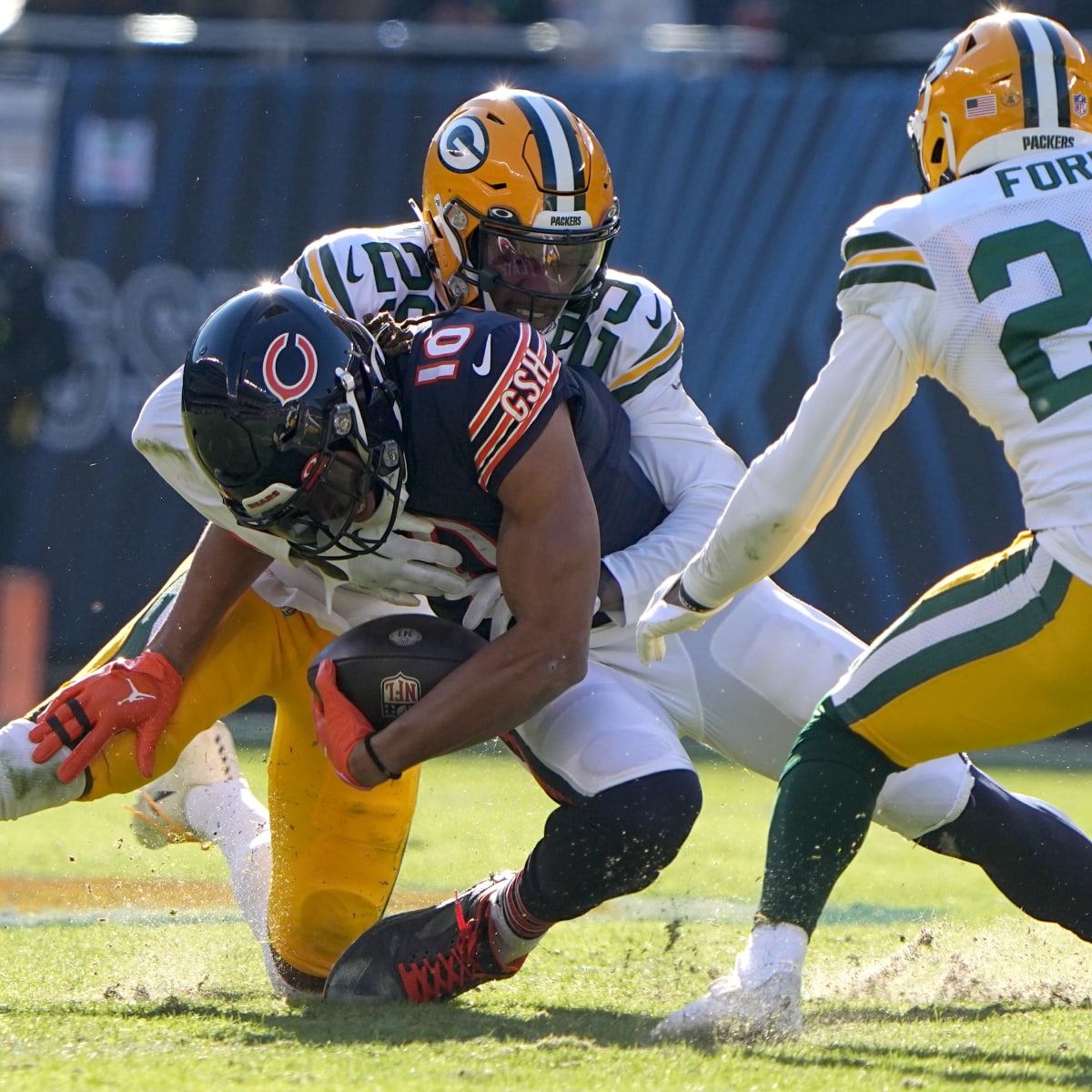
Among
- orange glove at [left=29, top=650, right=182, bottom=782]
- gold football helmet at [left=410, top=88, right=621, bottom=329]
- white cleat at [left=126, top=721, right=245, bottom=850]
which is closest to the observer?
orange glove at [left=29, top=650, right=182, bottom=782]

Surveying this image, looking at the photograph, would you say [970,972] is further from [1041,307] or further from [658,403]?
[1041,307]

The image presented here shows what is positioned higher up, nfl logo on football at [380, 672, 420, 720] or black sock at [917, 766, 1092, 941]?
nfl logo on football at [380, 672, 420, 720]

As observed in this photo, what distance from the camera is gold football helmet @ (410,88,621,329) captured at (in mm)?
3441

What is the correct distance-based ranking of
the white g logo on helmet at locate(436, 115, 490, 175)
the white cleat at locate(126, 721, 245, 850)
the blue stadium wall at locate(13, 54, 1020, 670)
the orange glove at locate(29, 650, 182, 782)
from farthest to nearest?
the blue stadium wall at locate(13, 54, 1020, 670) → the white cleat at locate(126, 721, 245, 850) → the white g logo on helmet at locate(436, 115, 490, 175) → the orange glove at locate(29, 650, 182, 782)

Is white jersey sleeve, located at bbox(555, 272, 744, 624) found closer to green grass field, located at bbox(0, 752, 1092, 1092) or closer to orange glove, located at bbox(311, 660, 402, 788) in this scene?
orange glove, located at bbox(311, 660, 402, 788)

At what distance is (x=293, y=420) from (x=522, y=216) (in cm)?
90

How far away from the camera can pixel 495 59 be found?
7762 millimetres

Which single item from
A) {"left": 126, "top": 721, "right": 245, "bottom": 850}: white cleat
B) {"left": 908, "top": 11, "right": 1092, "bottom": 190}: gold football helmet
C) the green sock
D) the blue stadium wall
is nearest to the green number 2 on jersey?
{"left": 908, "top": 11, "right": 1092, "bottom": 190}: gold football helmet

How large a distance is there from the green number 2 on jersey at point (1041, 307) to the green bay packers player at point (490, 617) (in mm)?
799

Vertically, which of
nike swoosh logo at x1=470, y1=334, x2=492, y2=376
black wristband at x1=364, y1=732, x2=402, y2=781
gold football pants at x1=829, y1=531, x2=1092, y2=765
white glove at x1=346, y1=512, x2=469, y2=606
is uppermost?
nike swoosh logo at x1=470, y1=334, x2=492, y2=376

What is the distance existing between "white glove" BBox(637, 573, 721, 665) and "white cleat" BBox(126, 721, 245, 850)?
1.17 meters

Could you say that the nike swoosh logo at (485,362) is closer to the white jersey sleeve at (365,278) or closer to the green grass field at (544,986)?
the white jersey sleeve at (365,278)

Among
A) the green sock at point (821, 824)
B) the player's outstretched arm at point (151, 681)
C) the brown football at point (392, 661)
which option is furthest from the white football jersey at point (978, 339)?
the player's outstretched arm at point (151, 681)

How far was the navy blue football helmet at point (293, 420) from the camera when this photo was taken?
278 cm
